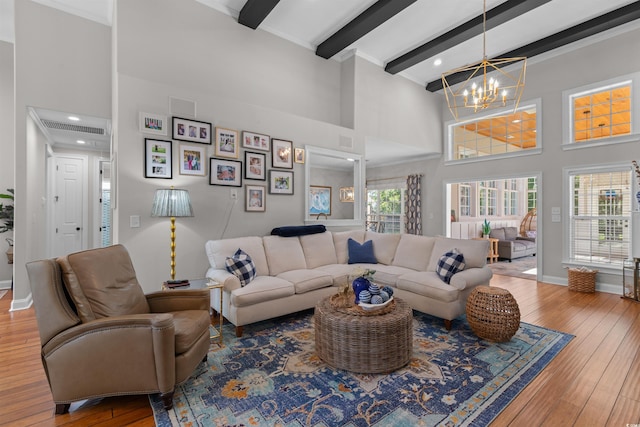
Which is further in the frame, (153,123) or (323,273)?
(323,273)

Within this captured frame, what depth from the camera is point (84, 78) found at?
4012 millimetres

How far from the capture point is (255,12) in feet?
13.6

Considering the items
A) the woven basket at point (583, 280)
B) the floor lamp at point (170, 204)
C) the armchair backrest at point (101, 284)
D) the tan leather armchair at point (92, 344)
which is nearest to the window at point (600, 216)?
A: the woven basket at point (583, 280)

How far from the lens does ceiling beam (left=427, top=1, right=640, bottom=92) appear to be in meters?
4.16

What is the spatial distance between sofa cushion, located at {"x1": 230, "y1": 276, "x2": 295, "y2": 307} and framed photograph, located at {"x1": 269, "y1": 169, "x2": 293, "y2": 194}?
1.54 m

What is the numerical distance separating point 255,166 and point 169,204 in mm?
1444

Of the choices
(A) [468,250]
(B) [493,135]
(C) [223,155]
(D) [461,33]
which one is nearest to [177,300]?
(C) [223,155]

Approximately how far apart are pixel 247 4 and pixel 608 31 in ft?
18.1

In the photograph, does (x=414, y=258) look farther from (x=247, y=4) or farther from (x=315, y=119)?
(x=247, y=4)

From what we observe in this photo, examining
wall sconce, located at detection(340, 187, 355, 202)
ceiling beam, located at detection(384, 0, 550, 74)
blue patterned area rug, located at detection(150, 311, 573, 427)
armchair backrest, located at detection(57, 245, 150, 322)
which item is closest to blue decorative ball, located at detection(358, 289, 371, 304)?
blue patterned area rug, located at detection(150, 311, 573, 427)

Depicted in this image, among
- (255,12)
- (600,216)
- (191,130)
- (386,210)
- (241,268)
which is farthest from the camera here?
(386,210)

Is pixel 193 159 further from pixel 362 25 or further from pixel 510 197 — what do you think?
pixel 510 197

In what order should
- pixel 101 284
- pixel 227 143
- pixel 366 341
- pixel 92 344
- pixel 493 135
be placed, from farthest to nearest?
pixel 493 135 < pixel 227 143 < pixel 366 341 < pixel 101 284 < pixel 92 344

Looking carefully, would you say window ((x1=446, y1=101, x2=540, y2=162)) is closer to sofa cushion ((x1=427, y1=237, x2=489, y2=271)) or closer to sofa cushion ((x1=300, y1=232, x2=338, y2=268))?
sofa cushion ((x1=427, y1=237, x2=489, y2=271))
